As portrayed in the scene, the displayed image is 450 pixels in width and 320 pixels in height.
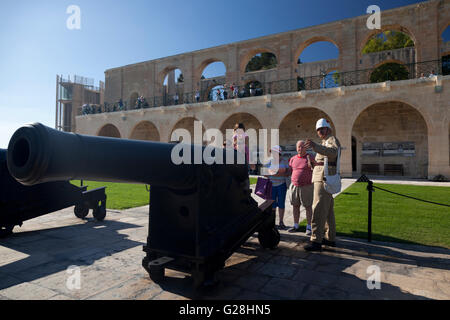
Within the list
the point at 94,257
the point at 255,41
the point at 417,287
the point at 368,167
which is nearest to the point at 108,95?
the point at 255,41

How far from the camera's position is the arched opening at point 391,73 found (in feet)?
79.2

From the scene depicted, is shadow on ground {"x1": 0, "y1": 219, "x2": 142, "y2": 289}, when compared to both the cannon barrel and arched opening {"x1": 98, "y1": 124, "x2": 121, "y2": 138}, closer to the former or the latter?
the cannon barrel

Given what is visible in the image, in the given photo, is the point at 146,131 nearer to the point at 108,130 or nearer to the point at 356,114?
the point at 108,130

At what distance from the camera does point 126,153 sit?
6.48ft

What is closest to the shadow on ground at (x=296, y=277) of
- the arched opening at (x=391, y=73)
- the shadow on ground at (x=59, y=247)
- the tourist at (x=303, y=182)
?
the tourist at (x=303, y=182)

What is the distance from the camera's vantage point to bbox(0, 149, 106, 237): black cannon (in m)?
4.18

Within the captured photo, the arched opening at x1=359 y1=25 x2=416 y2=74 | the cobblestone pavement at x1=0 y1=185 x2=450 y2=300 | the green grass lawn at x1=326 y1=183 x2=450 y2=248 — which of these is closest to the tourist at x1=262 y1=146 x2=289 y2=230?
the cobblestone pavement at x1=0 y1=185 x2=450 y2=300

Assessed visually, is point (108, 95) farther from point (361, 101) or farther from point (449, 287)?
point (449, 287)

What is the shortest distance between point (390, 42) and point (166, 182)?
34.9 m

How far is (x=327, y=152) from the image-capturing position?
3.58m

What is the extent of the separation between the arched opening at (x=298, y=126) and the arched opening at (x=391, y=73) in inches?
329

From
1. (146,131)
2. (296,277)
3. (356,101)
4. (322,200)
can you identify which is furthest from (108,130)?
(296,277)

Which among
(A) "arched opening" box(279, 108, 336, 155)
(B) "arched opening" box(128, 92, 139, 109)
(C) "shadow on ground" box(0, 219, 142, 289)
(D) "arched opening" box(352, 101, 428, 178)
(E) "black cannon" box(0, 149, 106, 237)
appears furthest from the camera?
(B) "arched opening" box(128, 92, 139, 109)

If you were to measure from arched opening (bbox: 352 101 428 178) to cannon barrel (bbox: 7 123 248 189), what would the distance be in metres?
19.1
